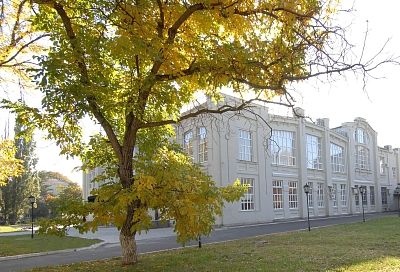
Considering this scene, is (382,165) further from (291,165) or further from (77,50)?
(77,50)

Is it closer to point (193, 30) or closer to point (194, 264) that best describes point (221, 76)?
point (193, 30)

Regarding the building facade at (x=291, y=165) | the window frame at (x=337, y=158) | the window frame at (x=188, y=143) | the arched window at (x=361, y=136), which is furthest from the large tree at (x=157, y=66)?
the arched window at (x=361, y=136)

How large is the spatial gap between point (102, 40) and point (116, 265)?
5.69 meters

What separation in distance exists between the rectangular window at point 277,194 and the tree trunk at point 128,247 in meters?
30.6

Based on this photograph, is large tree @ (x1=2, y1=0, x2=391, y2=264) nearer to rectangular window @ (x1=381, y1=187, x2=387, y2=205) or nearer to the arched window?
the arched window

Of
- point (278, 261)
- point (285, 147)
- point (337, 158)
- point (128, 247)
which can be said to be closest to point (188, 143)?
point (278, 261)

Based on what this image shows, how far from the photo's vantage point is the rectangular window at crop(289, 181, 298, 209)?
42.8 m

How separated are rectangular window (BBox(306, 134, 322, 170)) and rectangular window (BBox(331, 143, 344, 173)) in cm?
352

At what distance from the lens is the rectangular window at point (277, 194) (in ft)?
133

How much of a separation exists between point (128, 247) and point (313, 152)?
39.7 metres

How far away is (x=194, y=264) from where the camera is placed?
38.8 feet

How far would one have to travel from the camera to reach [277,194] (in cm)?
4100

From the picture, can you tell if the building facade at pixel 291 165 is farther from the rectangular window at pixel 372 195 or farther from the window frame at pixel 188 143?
the window frame at pixel 188 143

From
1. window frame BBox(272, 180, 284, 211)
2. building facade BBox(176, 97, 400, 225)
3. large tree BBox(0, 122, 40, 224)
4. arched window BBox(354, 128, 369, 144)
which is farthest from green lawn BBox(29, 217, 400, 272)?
large tree BBox(0, 122, 40, 224)
